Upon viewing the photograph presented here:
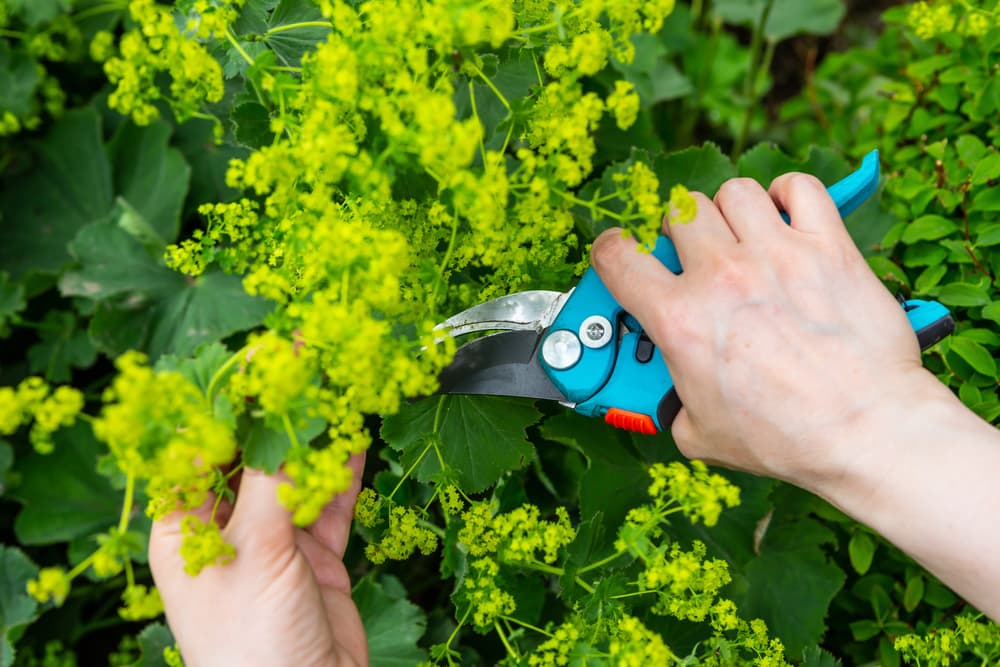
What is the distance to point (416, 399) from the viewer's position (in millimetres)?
1208

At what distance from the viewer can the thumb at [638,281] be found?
0.95 metres

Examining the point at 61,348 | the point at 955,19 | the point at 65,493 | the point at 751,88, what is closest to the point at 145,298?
the point at 61,348

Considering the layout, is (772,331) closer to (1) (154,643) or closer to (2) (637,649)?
(2) (637,649)

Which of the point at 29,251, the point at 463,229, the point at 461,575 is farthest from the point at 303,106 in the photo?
the point at 29,251

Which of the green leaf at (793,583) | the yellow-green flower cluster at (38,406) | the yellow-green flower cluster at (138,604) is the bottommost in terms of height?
the green leaf at (793,583)

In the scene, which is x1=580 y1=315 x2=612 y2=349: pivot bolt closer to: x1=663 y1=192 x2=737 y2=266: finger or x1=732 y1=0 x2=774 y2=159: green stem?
x1=663 y1=192 x2=737 y2=266: finger

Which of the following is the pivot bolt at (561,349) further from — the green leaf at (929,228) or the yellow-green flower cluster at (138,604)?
the green leaf at (929,228)

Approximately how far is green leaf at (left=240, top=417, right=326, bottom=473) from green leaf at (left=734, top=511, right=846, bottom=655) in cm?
94

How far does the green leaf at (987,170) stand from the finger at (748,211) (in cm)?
47

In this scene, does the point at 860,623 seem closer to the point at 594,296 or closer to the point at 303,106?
the point at 594,296

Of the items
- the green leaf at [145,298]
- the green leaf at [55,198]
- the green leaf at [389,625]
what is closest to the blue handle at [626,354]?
the green leaf at [389,625]

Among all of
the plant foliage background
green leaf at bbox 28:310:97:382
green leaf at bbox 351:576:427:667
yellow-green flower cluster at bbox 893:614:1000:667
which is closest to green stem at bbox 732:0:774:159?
the plant foliage background

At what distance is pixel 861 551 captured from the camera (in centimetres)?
137

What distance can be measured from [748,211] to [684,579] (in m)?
0.46
